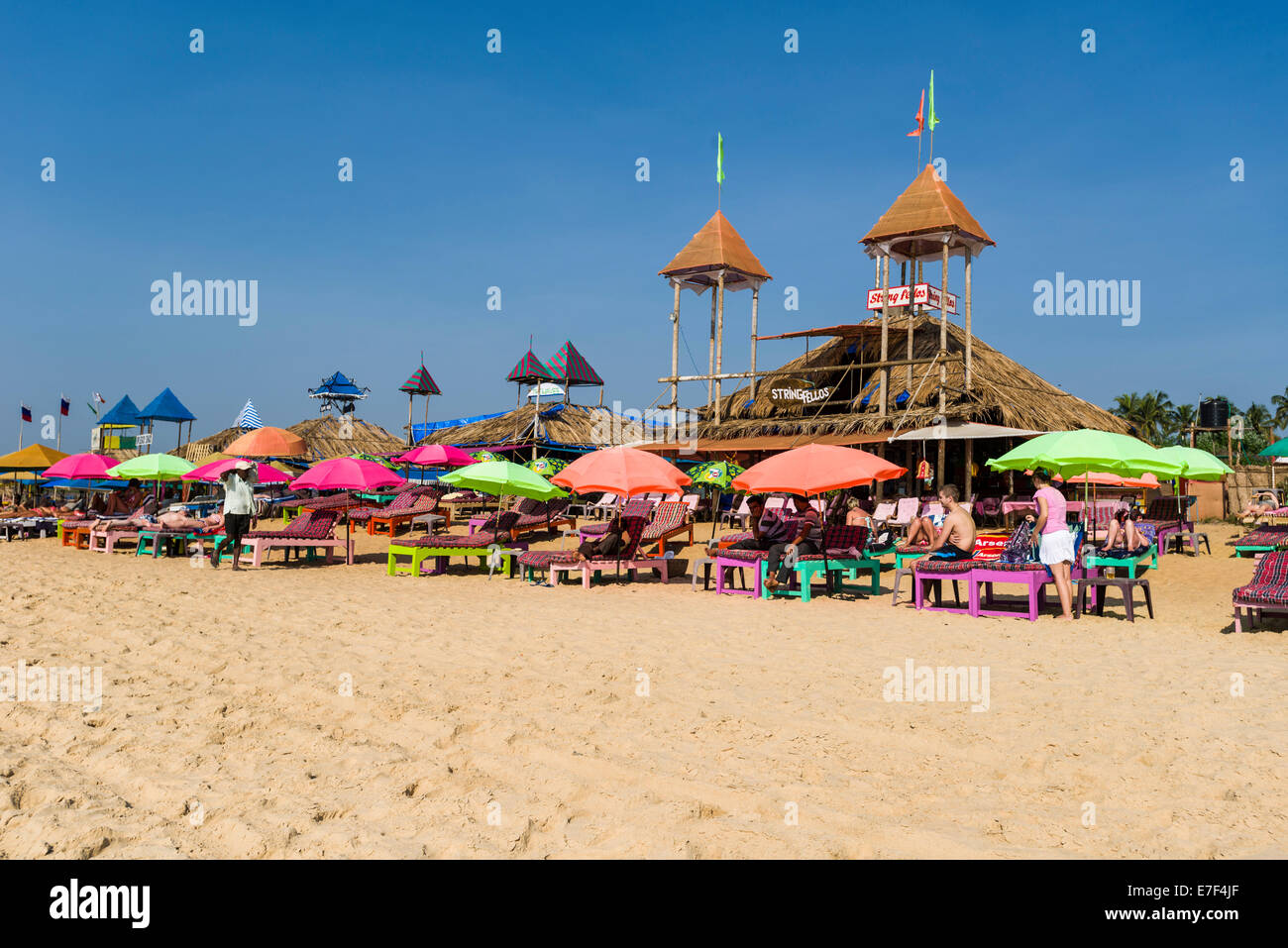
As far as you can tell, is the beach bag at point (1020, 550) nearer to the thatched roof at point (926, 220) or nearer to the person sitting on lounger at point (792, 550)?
the person sitting on lounger at point (792, 550)

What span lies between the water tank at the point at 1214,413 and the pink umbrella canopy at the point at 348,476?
2237cm

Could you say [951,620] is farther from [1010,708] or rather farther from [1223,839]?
[1223,839]

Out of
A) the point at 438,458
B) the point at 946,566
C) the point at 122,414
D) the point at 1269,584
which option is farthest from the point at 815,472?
the point at 122,414

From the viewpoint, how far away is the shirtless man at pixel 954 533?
884cm

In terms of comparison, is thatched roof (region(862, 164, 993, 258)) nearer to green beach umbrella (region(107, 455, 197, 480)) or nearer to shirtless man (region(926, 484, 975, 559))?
shirtless man (region(926, 484, 975, 559))

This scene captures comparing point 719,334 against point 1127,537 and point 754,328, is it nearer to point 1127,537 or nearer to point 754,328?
point 754,328

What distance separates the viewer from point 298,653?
6156mm

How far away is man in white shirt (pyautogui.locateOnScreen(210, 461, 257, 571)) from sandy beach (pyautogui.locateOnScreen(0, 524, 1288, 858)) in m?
4.80

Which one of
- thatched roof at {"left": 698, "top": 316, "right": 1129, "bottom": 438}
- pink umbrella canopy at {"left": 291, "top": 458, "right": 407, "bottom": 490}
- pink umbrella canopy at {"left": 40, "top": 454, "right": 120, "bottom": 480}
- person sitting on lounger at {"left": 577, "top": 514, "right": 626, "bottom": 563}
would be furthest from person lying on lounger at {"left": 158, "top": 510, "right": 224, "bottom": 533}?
thatched roof at {"left": 698, "top": 316, "right": 1129, "bottom": 438}

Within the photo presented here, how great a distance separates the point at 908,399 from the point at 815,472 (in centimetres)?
1288

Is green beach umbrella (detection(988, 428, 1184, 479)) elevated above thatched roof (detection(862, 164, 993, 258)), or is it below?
below

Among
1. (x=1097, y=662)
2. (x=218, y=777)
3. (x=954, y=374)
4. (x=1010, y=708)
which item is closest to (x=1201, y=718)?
(x=1010, y=708)

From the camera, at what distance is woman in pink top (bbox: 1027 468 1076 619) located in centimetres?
831
